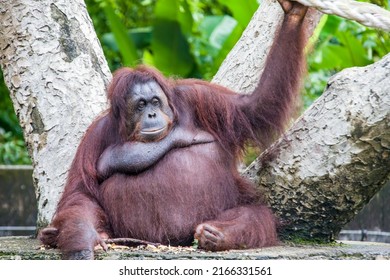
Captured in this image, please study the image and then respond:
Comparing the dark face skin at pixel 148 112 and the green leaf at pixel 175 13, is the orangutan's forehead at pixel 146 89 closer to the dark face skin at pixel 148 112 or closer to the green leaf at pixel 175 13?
the dark face skin at pixel 148 112

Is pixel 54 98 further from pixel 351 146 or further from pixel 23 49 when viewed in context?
pixel 351 146

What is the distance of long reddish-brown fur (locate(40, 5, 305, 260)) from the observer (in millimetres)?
4039

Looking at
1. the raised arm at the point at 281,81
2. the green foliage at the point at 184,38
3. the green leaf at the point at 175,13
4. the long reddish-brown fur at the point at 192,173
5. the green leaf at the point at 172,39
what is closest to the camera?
the long reddish-brown fur at the point at 192,173

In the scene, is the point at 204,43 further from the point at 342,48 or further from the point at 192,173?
the point at 192,173

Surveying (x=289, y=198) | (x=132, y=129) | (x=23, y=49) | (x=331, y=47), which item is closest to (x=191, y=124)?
(x=132, y=129)

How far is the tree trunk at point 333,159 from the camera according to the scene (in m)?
3.83

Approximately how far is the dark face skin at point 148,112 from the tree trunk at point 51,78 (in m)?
0.79

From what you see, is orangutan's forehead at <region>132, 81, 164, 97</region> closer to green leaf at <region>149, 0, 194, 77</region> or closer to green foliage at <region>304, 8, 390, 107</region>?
green foliage at <region>304, 8, 390, 107</region>

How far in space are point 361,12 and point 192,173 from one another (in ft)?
3.89

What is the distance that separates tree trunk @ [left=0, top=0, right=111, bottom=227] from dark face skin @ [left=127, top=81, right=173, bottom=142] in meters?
0.79

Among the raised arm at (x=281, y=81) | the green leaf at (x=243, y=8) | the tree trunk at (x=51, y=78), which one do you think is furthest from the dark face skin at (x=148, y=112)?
the green leaf at (x=243, y=8)

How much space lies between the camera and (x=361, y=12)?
3.43 metres

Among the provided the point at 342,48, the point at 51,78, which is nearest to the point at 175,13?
the point at 342,48

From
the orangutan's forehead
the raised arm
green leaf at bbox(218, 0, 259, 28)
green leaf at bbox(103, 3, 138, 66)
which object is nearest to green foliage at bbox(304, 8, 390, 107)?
green leaf at bbox(218, 0, 259, 28)
